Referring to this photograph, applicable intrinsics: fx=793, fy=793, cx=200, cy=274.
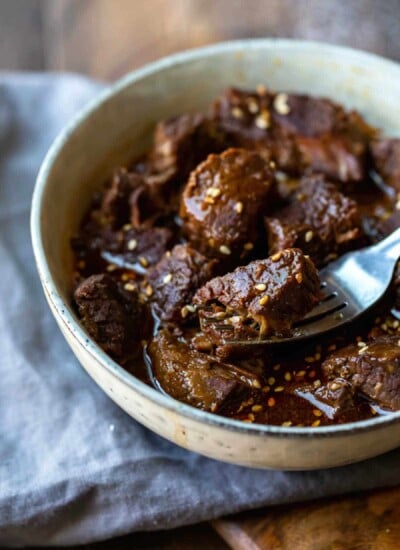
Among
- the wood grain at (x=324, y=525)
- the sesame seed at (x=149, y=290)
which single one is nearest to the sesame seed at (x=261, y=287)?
the sesame seed at (x=149, y=290)

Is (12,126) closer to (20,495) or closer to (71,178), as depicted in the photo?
(71,178)

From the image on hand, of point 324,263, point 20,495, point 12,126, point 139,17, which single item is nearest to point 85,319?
point 20,495

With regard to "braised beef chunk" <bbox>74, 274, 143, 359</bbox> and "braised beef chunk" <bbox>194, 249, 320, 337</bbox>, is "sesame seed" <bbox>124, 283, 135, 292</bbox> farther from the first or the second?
"braised beef chunk" <bbox>194, 249, 320, 337</bbox>

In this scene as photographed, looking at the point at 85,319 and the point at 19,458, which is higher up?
the point at 85,319

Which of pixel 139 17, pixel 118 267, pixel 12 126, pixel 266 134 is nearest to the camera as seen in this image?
pixel 118 267

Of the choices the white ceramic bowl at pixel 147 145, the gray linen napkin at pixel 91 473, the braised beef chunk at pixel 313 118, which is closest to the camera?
the white ceramic bowl at pixel 147 145

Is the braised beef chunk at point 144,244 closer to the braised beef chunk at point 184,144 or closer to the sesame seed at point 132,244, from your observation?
the sesame seed at point 132,244

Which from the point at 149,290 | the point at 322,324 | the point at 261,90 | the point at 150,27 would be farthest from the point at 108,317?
the point at 150,27
